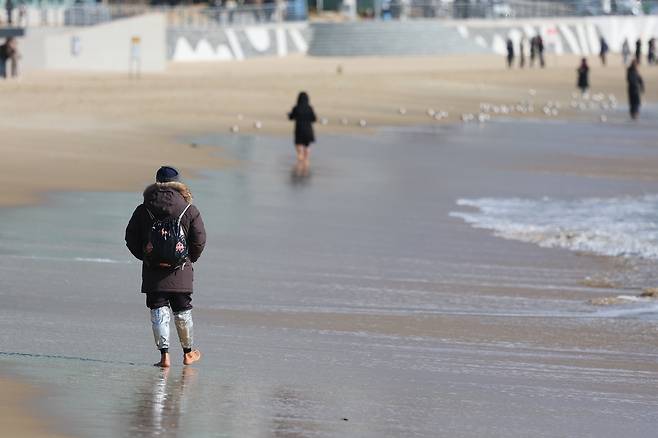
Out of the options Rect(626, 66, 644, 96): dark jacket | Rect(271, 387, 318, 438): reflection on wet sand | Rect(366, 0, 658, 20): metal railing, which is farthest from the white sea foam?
Rect(366, 0, 658, 20): metal railing

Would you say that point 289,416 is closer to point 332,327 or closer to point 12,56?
point 332,327

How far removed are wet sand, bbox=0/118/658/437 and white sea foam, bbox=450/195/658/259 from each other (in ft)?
1.38

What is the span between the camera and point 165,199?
9180 millimetres

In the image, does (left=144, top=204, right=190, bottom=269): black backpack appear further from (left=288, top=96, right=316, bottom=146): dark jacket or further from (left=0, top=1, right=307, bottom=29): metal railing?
(left=0, top=1, right=307, bottom=29): metal railing

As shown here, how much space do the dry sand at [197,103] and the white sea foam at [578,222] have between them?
4694 mm

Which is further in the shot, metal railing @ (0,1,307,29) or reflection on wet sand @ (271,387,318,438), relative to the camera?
metal railing @ (0,1,307,29)

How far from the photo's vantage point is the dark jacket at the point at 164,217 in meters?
9.18

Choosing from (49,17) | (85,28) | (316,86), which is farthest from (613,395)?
(49,17)

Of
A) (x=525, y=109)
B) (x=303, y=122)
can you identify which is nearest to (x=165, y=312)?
(x=303, y=122)

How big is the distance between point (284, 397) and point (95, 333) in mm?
2240

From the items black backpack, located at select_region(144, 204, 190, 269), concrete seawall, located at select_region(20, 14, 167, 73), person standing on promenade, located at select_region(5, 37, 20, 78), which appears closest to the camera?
black backpack, located at select_region(144, 204, 190, 269)

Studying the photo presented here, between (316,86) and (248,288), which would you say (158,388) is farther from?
(316,86)

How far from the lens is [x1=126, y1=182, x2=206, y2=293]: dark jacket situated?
9.18 m

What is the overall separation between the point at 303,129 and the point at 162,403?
1772cm
